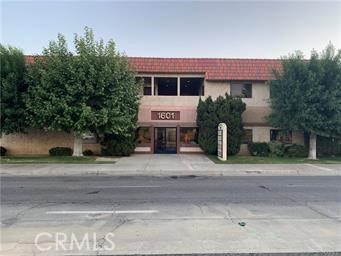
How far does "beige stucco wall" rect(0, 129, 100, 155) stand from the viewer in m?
26.0

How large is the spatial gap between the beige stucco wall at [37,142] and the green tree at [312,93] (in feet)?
48.8

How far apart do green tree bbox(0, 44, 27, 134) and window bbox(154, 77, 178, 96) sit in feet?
35.3

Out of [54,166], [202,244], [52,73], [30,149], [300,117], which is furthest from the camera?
[30,149]

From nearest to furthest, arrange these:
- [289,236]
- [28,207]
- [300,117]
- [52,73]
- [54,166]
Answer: [289,236] → [28,207] → [54,166] → [52,73] → [300,117]

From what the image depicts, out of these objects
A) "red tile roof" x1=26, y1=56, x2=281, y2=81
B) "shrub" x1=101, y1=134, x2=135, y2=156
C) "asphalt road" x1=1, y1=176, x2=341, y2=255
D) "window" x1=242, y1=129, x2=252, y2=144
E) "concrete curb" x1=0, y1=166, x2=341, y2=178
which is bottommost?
"concrete curb" x1=0, y1=166, x2=341, y2=178

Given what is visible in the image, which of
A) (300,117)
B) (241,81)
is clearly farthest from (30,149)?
(300,117)

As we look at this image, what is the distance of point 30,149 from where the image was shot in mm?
26094

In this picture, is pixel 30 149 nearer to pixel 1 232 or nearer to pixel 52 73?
pixel 52 73

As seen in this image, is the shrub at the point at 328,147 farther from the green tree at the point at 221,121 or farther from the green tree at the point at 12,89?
the green tree at the point at 12,89

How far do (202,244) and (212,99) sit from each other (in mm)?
21533

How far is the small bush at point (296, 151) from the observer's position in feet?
81.1

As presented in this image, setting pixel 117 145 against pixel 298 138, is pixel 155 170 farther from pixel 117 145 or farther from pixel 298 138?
pixel 298 138

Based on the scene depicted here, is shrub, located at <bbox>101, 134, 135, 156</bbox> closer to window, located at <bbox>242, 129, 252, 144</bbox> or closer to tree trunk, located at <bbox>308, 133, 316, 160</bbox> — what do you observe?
window, located at <bbox>242, 129, 252, 144</bbox>

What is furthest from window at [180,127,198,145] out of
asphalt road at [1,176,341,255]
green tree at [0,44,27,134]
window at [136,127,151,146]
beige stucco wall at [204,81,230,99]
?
asphalt road at [1,176,341,255]
